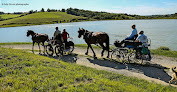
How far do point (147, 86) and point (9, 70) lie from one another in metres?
6.91

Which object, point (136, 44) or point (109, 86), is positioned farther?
point (136, 44)

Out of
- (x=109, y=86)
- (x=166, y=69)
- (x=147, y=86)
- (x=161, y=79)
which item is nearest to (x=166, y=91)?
(x=147, y=86)

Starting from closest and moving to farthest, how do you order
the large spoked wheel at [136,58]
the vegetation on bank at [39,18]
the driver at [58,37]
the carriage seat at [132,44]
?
1. the carriage seat at [132,44]
2. the large spoked wheel at [136,58]
3. the driver at [58,37]
4. the vegetation on bank at [39,18]

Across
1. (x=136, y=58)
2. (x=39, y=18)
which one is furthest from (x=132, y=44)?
(x=39, y=18)

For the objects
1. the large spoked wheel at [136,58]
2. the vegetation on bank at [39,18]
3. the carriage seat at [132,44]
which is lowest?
the large spoked wheel at [136,58]

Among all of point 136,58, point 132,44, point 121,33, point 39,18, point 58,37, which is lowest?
point 136,58

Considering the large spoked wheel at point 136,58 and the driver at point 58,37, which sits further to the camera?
the driver at point 58,37

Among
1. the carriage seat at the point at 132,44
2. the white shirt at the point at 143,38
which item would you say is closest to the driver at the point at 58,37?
the carriage seat at the point at 132,44

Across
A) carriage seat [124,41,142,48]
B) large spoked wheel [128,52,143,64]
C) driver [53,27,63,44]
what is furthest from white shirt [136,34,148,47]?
driver [53,27,63,44]

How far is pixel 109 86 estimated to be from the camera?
18.7 ft

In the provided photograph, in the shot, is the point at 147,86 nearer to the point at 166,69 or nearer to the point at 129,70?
the point at 129,70

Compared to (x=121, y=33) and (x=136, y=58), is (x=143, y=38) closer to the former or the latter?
(x=136, y=58)

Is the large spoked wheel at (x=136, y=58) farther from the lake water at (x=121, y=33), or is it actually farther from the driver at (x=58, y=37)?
the lake water at (x=121, y=33)

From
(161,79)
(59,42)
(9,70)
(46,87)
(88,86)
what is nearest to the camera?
(46,87)
